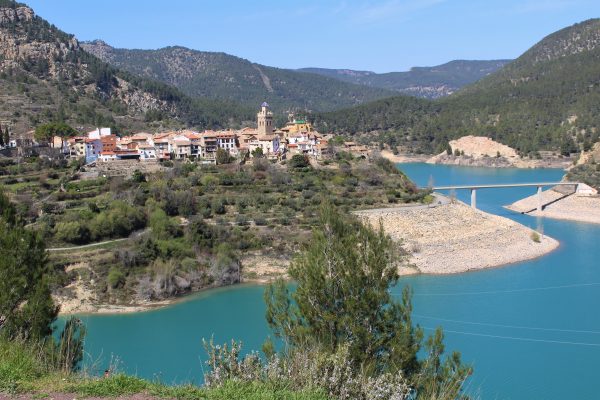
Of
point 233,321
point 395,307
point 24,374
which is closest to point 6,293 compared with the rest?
point 24,374

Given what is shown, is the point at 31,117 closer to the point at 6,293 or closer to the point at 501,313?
the point at 501,313

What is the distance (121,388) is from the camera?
496 centimetres

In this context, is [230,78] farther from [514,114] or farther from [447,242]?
[447,242]

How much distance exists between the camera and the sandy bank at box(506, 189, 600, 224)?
36.9m

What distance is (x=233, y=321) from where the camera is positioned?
18.1 m

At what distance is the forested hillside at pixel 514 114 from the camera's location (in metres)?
68.2

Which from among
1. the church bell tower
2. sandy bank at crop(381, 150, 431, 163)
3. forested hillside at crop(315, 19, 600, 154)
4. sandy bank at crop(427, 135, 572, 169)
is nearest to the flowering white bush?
the church bell tower

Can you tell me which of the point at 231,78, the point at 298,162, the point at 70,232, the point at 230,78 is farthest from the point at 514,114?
the point at 230,78

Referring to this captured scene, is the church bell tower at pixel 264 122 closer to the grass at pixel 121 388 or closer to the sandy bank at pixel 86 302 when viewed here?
the sandy bank at pixel 86 302

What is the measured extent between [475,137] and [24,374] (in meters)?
70.2

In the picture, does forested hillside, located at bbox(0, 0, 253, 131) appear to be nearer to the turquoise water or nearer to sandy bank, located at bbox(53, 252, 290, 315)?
sandy bank, located at bbox(53, 252, 290, 315)

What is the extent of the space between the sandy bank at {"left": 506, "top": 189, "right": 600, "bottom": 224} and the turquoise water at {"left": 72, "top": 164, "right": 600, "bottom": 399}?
1215 cm

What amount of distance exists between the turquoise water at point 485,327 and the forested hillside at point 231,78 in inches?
4181

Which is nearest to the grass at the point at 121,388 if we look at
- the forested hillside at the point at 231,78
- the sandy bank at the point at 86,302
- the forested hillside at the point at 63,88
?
the sandy bank at the point at 86,302
